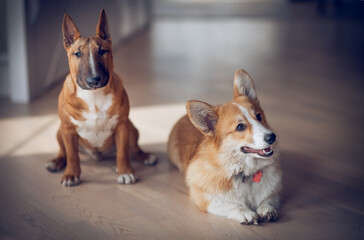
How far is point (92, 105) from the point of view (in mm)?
2664

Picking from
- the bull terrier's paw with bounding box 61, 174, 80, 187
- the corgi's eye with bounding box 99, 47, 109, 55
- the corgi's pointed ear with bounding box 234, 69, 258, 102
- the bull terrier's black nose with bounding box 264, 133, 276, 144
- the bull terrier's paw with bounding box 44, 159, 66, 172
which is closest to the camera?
→ the bull terrier's black nose with bounding box 264, 133, 276, 144

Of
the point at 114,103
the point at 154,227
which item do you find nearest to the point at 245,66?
the point at 114,103

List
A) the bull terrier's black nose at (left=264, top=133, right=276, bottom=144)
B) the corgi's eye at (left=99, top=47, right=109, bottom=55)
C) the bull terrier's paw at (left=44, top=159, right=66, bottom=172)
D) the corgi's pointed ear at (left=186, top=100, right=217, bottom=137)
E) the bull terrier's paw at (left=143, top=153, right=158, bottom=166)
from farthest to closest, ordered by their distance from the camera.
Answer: the bull terrier's paw at (left=143, top=153, right=158, bottom=166) < the bull terrier's paw at (left=44, top=159, right=66, bottom=172) < the corgi's eye at (left=99, top=47, right=109, bottom=55) < the corgi's pointed ear at (left=186, top=100, right=217, bottom=137) < the bull terrier's black nose at (left=264, top=133, right=276, bottom=144)

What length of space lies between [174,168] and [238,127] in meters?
0.88

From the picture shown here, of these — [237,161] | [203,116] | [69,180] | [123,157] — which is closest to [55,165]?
[69,180]

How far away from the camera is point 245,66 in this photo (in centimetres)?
605

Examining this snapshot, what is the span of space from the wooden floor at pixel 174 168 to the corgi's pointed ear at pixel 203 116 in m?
0.44

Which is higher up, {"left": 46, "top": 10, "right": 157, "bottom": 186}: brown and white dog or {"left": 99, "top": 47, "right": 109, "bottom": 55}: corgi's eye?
{"left": 99, "top": 47, "right": 109, "bottom": 55}: corgi's eye

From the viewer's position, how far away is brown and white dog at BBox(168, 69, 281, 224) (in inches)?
90.5

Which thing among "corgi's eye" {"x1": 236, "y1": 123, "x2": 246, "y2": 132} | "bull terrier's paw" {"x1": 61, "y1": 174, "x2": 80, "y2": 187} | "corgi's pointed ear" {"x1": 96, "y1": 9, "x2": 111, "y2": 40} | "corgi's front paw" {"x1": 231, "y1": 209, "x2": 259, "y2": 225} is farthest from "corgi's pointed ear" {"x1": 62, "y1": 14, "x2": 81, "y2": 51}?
"corgi's front paw" {"x1": 231, "y1": 209, "x2": 259, "y2": 225}

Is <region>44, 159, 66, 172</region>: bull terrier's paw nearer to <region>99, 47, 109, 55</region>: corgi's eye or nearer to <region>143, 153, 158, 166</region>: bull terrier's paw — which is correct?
<region>143, 153, 158, 166</region>: bull terrier's paw

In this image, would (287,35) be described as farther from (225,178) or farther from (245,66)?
(225,178)

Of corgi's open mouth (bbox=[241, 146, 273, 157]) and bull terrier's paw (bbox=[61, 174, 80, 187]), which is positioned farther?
bull terrier's paw (bbox=[61, 174, 80, 187])

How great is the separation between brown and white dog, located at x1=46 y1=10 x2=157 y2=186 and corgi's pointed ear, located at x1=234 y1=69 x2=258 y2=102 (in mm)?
667
